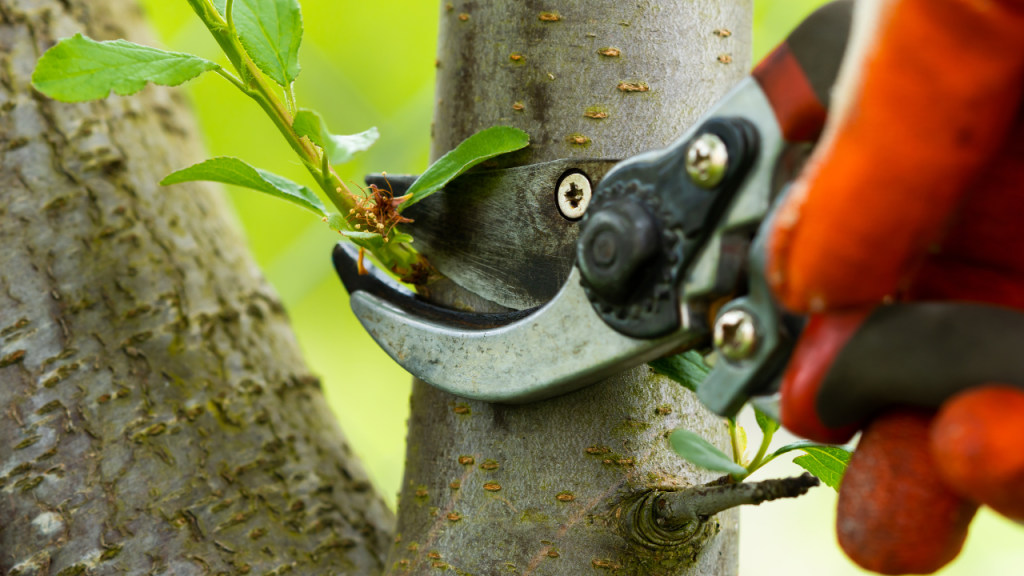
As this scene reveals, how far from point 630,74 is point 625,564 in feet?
0.96

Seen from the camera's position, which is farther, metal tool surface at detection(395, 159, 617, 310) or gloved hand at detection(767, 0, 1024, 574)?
metal tool surface at detection(395, 159, 617, 310)

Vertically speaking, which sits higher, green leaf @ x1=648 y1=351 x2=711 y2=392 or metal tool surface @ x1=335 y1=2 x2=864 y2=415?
metal tool surface @ x1=335 y1=2 x2=864 y2=415

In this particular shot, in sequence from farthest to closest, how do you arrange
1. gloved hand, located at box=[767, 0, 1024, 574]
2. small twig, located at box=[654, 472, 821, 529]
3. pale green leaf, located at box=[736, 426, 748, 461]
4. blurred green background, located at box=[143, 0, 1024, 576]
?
blurred green background, located at box=[143, 0, 1024, 576], pale green leaf, located at box=[736, 426, 748, 461], small twig, located at box=[654, 472, 821, 529], gloved hand, located at box=[767, 0, 1024, 574]

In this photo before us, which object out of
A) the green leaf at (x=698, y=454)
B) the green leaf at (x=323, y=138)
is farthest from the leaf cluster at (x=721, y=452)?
the green leaf at (x=323, y=138)

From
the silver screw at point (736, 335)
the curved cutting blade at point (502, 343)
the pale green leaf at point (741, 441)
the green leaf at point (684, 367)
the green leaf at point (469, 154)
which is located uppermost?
the green leaf at point (469, 154)

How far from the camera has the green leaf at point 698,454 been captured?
361 mm

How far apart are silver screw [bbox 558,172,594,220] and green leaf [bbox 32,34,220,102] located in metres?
0.20

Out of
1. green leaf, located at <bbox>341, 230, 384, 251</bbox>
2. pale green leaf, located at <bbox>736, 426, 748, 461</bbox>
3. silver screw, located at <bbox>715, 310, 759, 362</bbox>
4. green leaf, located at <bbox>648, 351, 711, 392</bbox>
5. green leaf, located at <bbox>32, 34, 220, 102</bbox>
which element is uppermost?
green leaf, located at <bbox>32, 34, 220, 102</bbox>

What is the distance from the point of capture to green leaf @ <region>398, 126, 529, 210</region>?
43 centimetres

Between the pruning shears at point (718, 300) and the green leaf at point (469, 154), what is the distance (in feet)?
0.10

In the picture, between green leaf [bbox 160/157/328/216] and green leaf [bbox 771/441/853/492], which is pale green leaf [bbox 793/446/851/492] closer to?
green leaf [bbox 771/441/853/492]

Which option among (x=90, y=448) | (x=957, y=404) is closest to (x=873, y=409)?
(x=957, y=404)

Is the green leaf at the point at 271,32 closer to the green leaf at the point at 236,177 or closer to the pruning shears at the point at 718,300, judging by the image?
the green leaf at the point at 236,177

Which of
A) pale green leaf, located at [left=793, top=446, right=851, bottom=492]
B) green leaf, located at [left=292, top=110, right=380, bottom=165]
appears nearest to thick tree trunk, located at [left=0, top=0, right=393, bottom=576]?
green leaf, located at [left=292, top=110, right=380, bottom=165]
